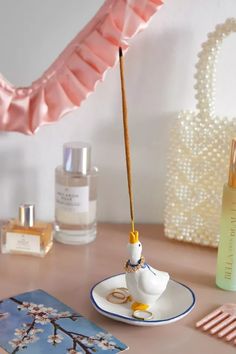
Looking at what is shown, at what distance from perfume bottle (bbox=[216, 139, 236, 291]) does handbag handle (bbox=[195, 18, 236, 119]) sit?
13 centimetres

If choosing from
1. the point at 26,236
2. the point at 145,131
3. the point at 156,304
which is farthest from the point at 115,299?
the point at 145,131

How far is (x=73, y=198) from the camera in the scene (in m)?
0.74

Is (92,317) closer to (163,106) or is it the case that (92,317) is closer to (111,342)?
(111,342)

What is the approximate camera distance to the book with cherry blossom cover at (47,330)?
52 centimetres

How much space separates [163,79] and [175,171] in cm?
13

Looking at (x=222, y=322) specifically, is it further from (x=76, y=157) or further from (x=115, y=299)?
(x=76, y=157)

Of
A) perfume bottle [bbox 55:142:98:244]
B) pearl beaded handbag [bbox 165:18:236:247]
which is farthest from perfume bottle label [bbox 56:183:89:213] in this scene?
pearl beaded handbag [bbox 165:18:236:247]

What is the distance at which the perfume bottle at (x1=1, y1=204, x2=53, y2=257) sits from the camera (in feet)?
2.35

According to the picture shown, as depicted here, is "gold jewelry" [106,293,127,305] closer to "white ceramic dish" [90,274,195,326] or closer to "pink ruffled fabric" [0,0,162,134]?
"white ceramic dish" [90,274,195,326]

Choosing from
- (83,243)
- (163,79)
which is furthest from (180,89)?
(83,243)

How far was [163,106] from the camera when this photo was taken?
2.60ft

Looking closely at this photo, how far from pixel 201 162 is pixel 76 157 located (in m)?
0.16

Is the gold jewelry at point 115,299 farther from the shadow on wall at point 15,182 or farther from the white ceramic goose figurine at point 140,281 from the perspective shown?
the shadow on wall at point 15,182

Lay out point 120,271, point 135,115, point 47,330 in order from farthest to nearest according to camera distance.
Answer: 1. point 135,115
2. point 120,271
3. point 47,330
